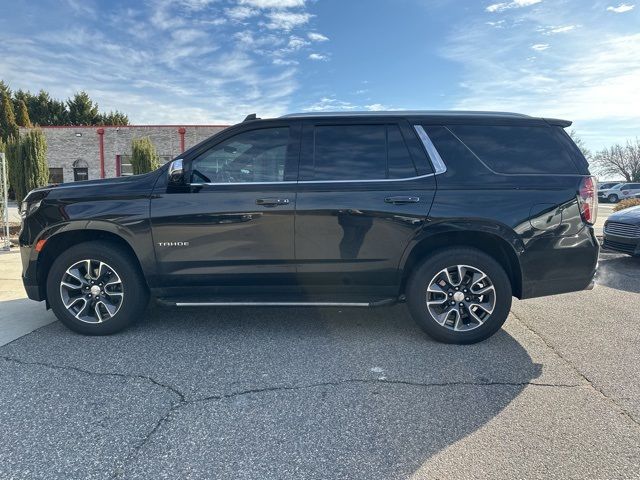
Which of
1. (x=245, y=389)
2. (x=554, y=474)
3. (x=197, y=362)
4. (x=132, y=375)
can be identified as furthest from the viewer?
(x=197, y=362)

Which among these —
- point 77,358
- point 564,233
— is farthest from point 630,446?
point 77,358

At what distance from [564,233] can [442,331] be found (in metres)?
1.36

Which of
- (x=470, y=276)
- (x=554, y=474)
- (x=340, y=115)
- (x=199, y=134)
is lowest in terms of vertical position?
(x=554, y=474)

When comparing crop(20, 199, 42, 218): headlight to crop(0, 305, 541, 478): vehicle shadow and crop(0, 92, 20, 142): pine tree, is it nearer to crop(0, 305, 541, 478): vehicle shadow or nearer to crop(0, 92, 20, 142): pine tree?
crop(0, 305, 541, 478): vehicle shadow

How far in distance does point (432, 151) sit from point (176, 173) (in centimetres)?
228

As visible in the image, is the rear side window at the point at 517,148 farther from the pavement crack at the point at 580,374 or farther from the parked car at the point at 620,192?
the parked car at the point at 620,192

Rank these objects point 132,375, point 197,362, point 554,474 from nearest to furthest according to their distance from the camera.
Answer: point 554,474 < point 132,375 < point 197,362

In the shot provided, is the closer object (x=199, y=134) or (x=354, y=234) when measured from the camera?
(x=354, y=234)

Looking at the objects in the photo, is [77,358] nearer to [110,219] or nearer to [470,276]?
[110,219]

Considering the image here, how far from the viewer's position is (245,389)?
3.16m

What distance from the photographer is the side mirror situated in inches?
155

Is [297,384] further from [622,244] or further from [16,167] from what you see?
[16,167]

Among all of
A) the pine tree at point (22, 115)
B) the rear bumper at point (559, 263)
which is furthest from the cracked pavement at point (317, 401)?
the pine tree at point (22, 115)

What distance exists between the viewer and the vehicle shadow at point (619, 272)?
647 cm
